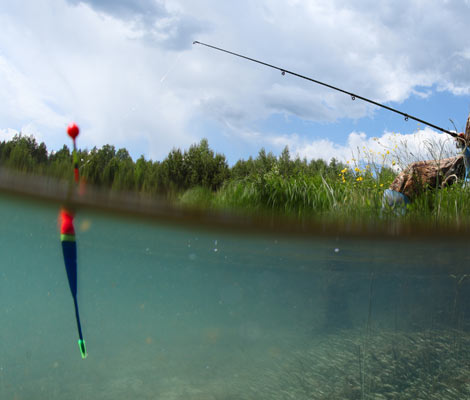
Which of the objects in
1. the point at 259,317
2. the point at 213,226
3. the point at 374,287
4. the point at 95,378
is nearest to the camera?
the point at 213,226

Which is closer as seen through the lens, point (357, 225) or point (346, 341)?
point (357, 225)

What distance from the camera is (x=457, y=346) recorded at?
10.4 metres

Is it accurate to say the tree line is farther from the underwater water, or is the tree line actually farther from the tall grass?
the underwater water

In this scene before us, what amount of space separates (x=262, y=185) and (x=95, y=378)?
815 centimetres

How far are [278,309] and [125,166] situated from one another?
18.1 m

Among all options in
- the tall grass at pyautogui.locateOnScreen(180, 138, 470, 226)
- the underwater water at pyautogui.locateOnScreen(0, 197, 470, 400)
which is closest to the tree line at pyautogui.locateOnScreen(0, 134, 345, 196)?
the tall grass at pyautogui.locateOnScreen(180, 138, 470, 226)

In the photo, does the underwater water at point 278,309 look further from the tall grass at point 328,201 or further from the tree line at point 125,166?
the tree line at point 125,166

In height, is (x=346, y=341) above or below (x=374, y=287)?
below

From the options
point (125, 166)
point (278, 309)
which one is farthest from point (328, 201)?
point (278, 309)

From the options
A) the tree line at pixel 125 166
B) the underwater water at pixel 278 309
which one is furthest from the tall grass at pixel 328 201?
the underwater water at pixel 278 309

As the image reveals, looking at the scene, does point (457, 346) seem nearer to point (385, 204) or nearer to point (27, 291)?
point (385, 204)

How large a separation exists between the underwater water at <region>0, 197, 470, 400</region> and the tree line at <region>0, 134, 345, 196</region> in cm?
284

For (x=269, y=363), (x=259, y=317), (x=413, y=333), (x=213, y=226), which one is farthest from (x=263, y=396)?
(x=259, y=317)

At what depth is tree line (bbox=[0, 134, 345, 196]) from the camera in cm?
342
